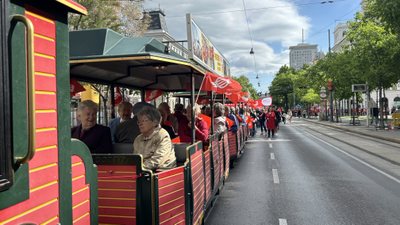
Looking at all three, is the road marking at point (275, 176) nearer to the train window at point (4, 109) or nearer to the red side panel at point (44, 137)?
the red side panel at point (44, 137)

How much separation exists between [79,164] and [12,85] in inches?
38.5

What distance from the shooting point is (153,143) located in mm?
4734

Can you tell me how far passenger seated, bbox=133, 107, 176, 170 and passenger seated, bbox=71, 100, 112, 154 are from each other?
0.45 metres

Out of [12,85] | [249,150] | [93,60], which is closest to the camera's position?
[12,85]

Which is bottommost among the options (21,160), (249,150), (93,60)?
(249,150)

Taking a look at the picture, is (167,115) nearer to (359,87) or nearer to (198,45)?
(198,45)

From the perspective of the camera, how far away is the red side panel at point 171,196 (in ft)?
13.2

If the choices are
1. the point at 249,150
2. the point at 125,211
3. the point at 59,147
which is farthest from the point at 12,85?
the point at 249,150

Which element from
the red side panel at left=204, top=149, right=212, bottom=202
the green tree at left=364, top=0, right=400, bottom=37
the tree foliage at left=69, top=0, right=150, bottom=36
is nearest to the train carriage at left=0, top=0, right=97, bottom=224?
the red side panel at left=204, top=149, right=212, bottom=202

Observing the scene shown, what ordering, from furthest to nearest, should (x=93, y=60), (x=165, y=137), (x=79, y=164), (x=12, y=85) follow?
(x=165, y=137)
(x=93, y=60)
(x=79, y=164)
(x=12, y=85)

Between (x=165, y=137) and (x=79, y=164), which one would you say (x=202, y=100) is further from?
(x=79, y=164)

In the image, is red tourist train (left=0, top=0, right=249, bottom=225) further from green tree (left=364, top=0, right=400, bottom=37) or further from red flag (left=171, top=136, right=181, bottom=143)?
green tree (left=364, top=0, right=400, bottom=37)

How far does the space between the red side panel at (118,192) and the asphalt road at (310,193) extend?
9.24 ft

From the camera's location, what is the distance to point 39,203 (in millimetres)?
2061
